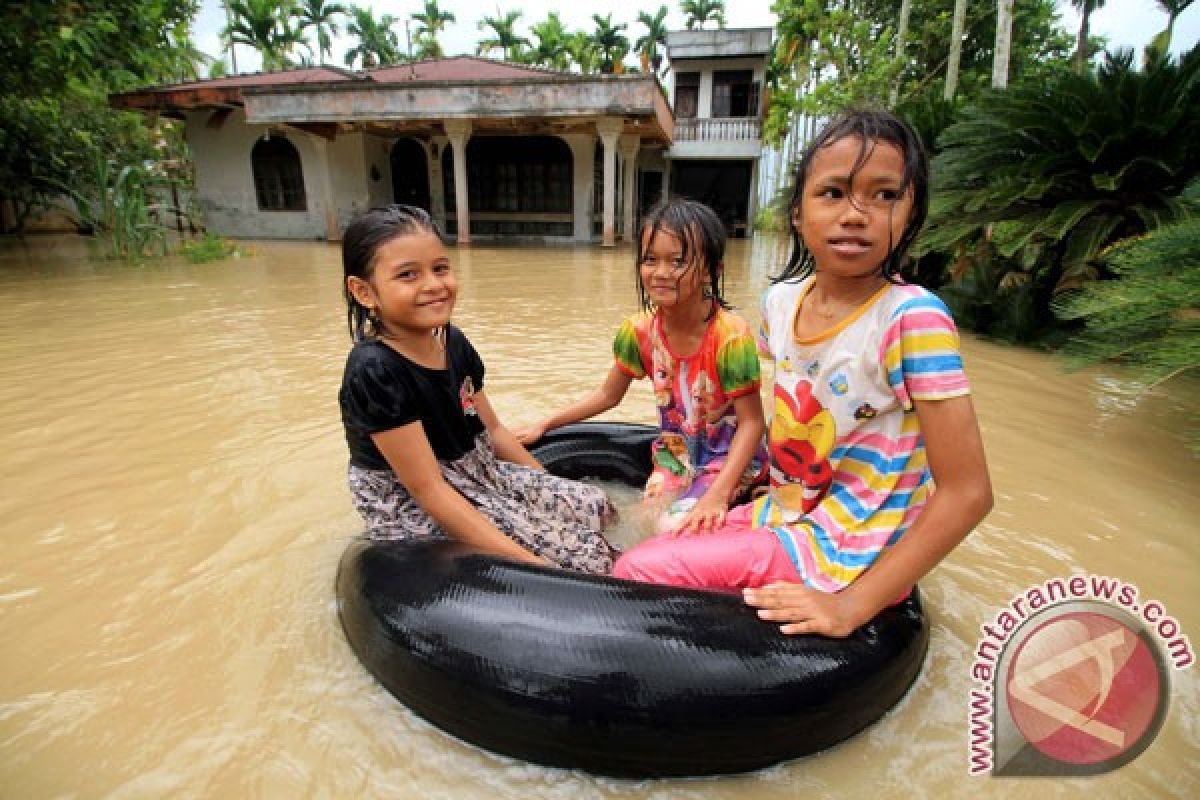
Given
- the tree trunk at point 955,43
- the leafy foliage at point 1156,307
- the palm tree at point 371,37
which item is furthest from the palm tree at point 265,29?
the leafy foliage at point 1156,307

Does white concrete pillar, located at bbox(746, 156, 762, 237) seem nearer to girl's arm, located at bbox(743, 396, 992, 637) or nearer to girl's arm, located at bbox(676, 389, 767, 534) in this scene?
girl's arm, located at bbox(676, 389, 767, 534)

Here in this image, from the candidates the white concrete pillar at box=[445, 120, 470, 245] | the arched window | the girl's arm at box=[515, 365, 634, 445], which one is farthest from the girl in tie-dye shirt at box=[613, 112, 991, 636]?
the arched window

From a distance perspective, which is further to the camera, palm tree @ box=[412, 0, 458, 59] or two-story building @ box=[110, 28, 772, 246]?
palm tree @ box=[412, 0, 458, 59]

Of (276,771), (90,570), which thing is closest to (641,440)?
(276,771)

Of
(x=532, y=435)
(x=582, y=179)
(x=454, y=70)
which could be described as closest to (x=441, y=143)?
(x=454, y=70)

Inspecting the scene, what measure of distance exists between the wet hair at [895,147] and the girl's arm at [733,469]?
73 cm

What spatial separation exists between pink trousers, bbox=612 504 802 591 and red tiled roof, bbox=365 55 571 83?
14724 millimetres

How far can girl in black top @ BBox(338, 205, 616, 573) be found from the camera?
5.08 feet

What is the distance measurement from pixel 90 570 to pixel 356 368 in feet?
4.26

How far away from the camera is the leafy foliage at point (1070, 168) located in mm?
4082

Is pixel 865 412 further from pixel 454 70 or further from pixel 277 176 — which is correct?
pixel 277 176

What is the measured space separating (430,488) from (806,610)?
3.10 feet

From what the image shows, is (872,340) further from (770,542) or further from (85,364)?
(85,364)

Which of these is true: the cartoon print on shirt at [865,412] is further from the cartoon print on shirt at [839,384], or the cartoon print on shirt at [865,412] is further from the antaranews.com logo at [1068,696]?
the antaranews.com logo at [1068,696]
